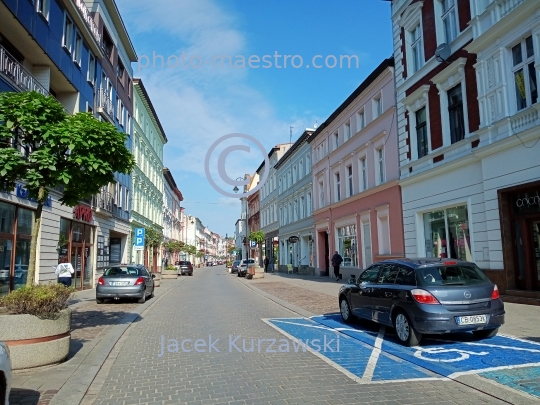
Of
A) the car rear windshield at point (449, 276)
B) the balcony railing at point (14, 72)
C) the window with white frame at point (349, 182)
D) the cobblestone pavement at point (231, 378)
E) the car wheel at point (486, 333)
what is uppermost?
the balcony railing at point (14, 72)

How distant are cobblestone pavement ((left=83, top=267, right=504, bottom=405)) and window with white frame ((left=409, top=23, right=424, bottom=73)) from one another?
45.0 feet

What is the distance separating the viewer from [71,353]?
783 centimetres

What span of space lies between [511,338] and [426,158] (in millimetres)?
10656

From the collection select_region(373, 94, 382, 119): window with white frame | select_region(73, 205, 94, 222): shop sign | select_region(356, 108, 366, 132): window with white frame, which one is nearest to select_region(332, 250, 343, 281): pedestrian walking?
select_region(356, 108, 366, 132): window with white frame

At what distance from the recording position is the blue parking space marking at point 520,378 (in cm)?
538

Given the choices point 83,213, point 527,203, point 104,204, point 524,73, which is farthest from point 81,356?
point 104,204

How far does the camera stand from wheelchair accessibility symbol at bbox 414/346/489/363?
7016 millimetres

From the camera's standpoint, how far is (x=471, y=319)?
783cm

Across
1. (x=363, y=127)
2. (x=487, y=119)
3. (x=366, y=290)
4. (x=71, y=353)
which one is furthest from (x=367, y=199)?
(x=71, y=353)

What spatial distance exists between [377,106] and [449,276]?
1679 cm

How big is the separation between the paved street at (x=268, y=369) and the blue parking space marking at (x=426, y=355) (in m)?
0.02

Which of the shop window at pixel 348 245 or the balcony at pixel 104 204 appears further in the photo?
the shop window at pixel 348 245

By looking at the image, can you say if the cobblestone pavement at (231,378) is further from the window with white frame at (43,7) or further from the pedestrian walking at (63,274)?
the window with white frame at (43,7)

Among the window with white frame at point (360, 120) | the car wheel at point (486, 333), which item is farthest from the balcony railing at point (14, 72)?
the window with white frame at point (360, 120)
